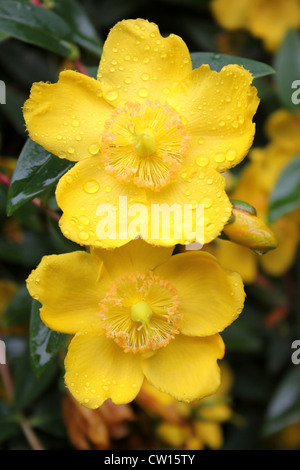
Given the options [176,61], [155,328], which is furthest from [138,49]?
[155,328]

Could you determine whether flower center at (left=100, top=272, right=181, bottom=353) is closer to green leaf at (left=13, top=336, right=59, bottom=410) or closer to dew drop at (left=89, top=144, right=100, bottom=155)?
dew drop at (left=89, top=144, right=100, bottom=155)

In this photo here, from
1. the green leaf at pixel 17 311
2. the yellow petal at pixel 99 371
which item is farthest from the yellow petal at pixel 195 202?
the green leaf at pixel 17 311

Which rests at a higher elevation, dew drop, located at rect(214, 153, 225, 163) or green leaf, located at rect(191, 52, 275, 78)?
green leaf, located at rect(191, 52, 275, 78)

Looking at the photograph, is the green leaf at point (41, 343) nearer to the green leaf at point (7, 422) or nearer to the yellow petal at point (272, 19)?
the green leaf at point (7, 422)

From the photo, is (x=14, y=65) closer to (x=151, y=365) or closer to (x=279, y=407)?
(x=151, y=365)

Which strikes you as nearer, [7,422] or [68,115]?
[68,115]

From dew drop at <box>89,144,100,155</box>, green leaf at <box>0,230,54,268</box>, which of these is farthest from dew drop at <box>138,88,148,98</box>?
green leaf at <box>0,230,54,268</box>

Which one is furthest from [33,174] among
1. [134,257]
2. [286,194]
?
[286,194]

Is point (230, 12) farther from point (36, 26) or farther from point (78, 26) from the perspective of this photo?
point (36, 26)
